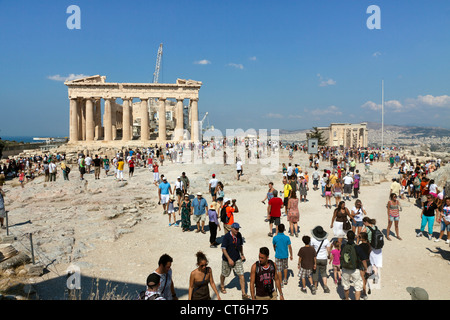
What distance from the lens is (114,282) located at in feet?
23.5

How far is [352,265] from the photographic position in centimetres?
593

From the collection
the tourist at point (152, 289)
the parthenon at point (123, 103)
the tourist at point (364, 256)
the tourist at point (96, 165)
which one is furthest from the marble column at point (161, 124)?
the tourist at point (152, 289)

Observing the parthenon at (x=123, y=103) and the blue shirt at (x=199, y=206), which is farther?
the parthenon at (x=123, y=103)

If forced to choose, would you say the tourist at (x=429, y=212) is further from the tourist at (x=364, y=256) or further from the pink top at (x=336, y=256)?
the pink top at (x=336, y=256)

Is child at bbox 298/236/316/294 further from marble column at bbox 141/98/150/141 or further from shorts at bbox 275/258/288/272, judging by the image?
marble column at bbox 141/98/150/141

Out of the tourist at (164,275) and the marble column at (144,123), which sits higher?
the marble column at (144,123)

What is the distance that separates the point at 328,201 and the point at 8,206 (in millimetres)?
15959

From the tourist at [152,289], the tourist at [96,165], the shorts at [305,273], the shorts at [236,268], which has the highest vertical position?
the tourist at [96,165]

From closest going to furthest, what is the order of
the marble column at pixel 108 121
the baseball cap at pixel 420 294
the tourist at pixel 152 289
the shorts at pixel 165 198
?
1. the baseball cap at pixel 420 294
2. the tourist at pixel 152 289
3. the shorts at pixel 165 198
4. the marble column at pixel 108 121

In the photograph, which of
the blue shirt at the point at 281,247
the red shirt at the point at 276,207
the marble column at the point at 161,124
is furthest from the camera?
the marble column at the point at 161,124

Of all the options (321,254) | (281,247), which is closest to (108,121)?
(281,247)

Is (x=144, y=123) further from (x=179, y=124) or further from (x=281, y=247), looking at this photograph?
(x=281, y=247)

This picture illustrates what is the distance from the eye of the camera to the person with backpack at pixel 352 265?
19.5 ft

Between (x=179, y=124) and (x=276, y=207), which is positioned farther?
(x=179, y=124)
